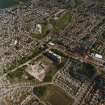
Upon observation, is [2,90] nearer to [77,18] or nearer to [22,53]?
[22,53]

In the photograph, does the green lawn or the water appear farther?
the water

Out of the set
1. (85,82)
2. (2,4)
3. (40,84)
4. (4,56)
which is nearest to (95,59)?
(85,82)

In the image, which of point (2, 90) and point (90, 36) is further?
point (90, 36)

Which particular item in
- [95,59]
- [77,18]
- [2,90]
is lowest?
[2,90]

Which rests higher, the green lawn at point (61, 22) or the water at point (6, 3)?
the water at point (6, 3)

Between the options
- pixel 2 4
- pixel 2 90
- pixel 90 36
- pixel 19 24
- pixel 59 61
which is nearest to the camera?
pixel 2 90

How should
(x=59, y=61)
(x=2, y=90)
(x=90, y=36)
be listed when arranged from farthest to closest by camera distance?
(x=90, y=36) < (x=59, y=61) < (x=2, y=90)

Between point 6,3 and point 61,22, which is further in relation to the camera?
point 6,3

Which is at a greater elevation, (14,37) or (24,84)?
(14,37)

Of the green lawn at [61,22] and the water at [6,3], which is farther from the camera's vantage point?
the water at [6,3]

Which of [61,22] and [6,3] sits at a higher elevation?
[6,3]

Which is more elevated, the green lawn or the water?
the water
